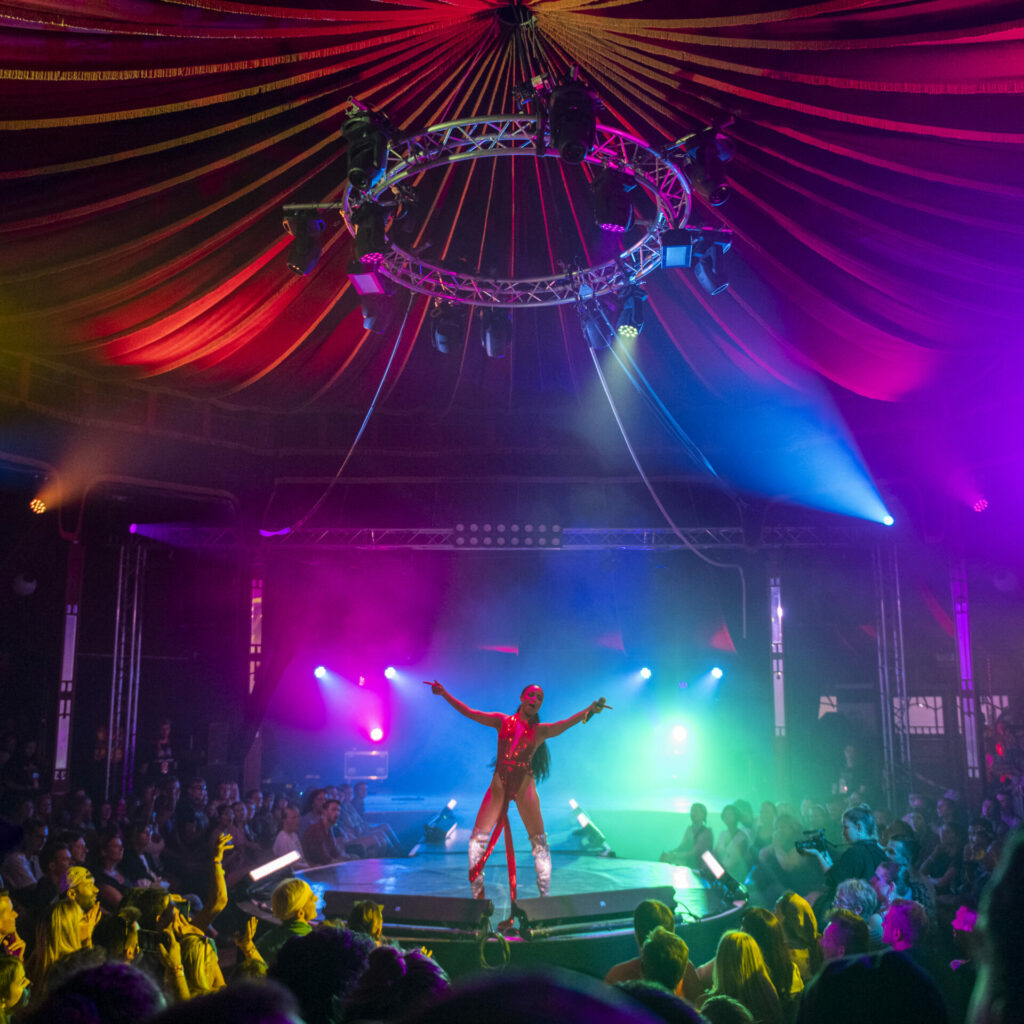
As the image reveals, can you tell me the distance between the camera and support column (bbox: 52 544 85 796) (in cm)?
1090

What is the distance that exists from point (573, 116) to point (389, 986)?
16.9 feet

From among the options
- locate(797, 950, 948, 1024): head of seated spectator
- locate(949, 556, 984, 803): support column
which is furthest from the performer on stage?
locate(949, 556, 984, 803): support column

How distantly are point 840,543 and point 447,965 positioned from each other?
883cm

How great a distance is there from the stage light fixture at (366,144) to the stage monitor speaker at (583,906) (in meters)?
5.24

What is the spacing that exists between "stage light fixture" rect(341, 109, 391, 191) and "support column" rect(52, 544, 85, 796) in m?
7.39

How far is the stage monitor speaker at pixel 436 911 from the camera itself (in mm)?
6410

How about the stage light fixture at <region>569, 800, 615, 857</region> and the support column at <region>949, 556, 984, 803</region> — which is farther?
the support column at <region>949, 556, 984, 803</region>

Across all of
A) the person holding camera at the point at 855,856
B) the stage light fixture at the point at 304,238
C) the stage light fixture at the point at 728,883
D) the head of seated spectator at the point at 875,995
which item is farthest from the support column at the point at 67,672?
the head of seated spectator at the point at 875,995

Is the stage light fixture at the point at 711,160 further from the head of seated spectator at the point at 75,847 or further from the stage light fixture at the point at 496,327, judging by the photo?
the head of seated spectator at the point at 75,847

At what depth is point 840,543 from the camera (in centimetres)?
1299

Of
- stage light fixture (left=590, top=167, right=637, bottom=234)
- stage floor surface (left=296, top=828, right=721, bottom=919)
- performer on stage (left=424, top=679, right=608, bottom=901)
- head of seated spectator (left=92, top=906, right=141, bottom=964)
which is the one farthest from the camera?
stage floor surface (left=296, top=828, right=721, bottom=919)

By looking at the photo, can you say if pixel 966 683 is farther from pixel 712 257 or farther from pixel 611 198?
pixel 611 198

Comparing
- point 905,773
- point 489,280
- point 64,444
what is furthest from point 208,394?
point 905,773

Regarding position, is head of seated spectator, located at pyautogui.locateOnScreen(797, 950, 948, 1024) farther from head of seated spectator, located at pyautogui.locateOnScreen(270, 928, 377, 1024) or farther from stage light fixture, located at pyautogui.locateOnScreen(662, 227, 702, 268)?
stage light fixture, located at pyautogui.locateOnScreen(662, 227, 702, 268)
